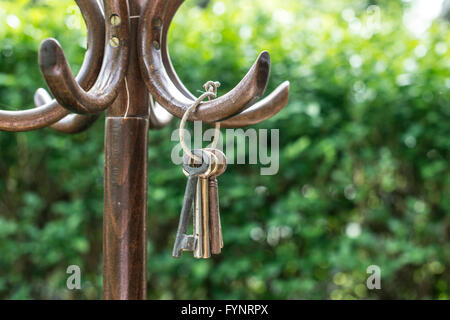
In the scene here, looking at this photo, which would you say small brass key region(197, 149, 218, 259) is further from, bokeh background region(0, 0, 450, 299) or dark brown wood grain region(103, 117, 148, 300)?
bokeh background region(0, 0, 450, 299)

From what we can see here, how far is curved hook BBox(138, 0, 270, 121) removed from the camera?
26.7 inches

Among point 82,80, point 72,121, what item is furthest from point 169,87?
point 72,121

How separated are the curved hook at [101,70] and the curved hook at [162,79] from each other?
3cm

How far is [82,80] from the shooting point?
78 cm

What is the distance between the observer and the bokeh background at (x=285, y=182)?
1.86 meters

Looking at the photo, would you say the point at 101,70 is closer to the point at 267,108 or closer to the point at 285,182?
the point at 267,108

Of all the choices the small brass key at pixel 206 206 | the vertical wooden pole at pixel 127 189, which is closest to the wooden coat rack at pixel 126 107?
the vertical wooden pole at pixel 127 189

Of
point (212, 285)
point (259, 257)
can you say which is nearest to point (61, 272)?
point (212, 285)

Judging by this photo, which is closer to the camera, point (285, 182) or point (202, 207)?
point (202, 207)

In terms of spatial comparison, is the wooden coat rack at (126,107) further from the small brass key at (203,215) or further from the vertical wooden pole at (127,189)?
the small brass key at (203,215)

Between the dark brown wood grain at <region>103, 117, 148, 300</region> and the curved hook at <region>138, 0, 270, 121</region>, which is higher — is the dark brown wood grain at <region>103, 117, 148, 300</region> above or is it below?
below

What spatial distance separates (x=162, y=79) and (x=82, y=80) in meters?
0.14

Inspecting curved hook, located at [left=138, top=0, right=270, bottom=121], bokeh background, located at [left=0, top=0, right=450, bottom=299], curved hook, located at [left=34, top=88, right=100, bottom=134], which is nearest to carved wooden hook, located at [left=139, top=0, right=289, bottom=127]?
curved hook, located at [left=138, top=0, right=270, bottom=121]

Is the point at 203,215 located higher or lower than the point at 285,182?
lower
